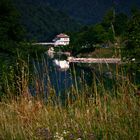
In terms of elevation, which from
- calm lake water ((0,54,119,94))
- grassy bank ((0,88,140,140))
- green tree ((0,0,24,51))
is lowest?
grassy bank ((0,88,140,140))

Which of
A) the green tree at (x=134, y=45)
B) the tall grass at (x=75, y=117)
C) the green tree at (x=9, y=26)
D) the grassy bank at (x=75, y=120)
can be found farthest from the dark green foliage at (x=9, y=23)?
the grassy bank at (x=75, y=120)

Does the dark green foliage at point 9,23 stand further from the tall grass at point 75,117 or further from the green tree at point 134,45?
the tall grass at point 75,117

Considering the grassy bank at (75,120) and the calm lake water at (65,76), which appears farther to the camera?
the calm lake water at (65,76)

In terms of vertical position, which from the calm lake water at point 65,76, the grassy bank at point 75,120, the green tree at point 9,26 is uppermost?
the green tree at point 9,26

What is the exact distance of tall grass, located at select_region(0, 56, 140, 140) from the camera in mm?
3680

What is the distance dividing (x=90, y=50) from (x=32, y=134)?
121m

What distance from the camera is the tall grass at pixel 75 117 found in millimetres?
3680

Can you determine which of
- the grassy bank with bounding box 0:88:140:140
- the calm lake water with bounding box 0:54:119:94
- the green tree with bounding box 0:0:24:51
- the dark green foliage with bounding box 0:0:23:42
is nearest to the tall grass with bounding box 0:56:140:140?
the grassy bank with bounding box 0:88:140:140

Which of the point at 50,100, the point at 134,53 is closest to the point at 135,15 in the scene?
the point at 134,53

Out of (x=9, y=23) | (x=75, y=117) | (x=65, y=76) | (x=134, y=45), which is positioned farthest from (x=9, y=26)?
(x=75, y=117)

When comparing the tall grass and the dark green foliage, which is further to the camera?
the dark green foliage

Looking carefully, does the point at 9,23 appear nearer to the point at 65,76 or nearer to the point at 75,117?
the point at 65,76

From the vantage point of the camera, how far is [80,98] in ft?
16.0

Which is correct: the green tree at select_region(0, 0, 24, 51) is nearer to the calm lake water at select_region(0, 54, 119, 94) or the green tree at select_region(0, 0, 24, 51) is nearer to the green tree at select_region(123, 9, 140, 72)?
the green tree at select_region(123, 9, 140, 72)
